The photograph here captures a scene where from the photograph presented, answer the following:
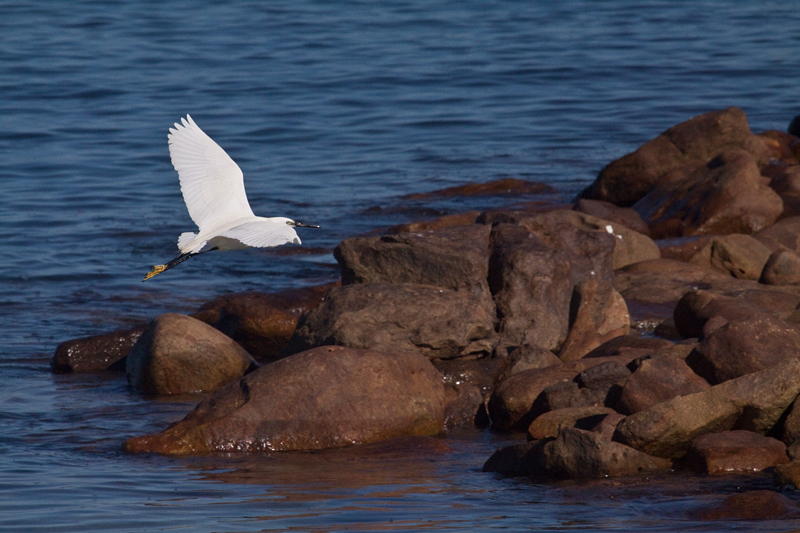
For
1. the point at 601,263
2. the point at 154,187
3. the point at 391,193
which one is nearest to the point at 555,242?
the point at 601,263

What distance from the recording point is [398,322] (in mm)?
8312

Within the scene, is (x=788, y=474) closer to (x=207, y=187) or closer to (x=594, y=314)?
(x=594, y=314)

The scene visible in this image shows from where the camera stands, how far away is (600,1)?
105ft

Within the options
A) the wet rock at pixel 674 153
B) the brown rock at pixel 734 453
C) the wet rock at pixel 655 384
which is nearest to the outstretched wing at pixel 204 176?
the wet rock at pixel 655 384

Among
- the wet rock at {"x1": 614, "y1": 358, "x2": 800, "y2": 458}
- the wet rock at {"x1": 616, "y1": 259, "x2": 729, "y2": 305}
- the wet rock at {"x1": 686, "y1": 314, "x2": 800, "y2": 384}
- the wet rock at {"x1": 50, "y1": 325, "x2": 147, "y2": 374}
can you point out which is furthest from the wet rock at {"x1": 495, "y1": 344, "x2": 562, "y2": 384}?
the wet rock at {"x1": 50, "y1": 325, "x2": 147, "y2": 374}

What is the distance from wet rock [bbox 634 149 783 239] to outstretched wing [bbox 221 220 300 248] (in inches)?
258

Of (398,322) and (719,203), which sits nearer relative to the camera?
(398,322)

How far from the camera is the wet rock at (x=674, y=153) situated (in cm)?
1449

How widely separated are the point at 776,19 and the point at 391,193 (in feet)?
55.5

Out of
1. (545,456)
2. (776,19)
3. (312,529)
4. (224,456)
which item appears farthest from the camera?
(776,19)

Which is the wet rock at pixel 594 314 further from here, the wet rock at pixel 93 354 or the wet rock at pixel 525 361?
the wet rock at pixel 93 354

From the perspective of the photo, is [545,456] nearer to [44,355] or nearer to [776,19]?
[44,355]

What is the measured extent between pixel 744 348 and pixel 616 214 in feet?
20.8

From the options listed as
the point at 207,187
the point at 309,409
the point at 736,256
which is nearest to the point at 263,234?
the point at 309,409
